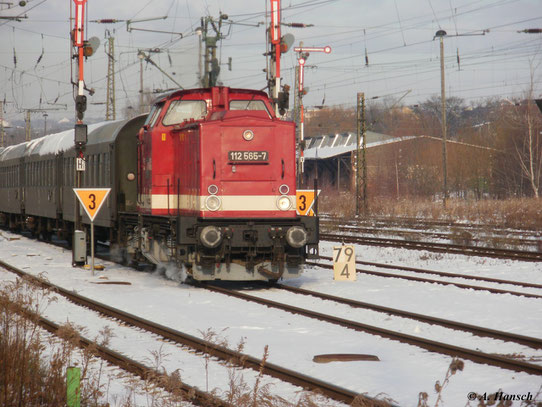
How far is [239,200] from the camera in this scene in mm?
12766

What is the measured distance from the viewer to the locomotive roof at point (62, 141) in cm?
1736

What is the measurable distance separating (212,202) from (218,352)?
5186 mm

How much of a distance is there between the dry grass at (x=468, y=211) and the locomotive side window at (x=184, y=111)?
19145 millimetres

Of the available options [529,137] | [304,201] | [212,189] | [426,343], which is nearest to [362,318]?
[426,343]

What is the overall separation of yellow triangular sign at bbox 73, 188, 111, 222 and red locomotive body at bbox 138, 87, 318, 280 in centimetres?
266

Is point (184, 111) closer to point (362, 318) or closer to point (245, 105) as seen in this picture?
point (245, 105)

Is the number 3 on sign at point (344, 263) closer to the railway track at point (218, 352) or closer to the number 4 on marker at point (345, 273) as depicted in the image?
the number 4 on marker at point (345, 273)

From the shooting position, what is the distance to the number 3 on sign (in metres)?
14.1

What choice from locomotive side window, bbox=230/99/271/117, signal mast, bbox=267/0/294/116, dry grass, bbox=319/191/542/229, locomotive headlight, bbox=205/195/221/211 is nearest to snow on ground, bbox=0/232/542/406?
locomotive headlight, bbox=205/195/221/211

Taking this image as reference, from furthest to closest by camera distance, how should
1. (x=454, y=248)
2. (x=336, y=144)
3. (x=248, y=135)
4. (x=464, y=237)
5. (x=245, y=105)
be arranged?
1. (x=336, y=144)
2. (x=464, y=237)
3. (x=454, y=248)
4. (x=245, y=105)
5. (x=248, y=135)

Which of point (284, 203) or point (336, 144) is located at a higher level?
point (336, 144)

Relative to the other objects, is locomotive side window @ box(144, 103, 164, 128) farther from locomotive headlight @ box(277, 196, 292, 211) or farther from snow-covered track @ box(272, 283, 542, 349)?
snow-covered track @ box(272, 283, 542, 349)

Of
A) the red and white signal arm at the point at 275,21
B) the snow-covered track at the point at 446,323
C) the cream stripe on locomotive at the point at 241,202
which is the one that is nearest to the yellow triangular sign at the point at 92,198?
the cream stripe on locomotive at the point at 241,202

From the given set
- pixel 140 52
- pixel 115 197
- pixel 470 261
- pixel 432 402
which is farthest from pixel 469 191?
pixel 432 402
